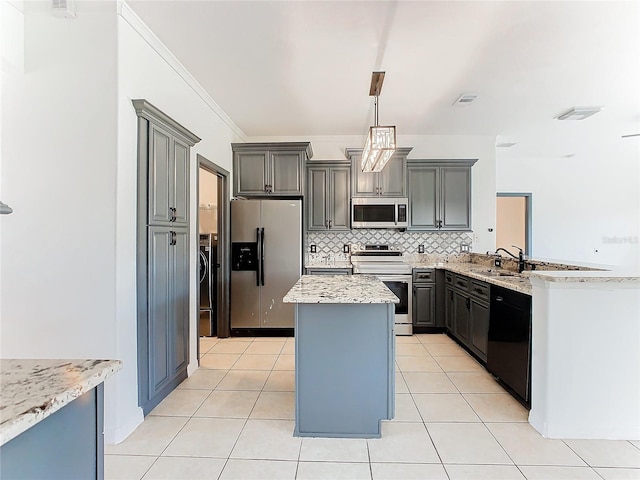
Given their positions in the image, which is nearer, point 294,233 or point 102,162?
point 102,162

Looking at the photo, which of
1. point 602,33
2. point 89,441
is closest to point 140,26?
point 89,441

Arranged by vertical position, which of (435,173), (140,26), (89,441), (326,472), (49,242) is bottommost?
(326,472)

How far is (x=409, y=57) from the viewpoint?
2742mm

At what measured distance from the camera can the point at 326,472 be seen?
185 centimetres

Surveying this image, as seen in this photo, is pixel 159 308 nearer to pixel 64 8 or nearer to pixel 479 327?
pixel 64 8

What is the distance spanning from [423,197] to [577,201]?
4.07 m

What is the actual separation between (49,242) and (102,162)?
23.9 inches

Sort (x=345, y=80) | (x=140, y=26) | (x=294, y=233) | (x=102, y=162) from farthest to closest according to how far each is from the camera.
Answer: (x=294, y=233)
(x=345, y=80)
(x=140, y=26)
(x=102, y=162)

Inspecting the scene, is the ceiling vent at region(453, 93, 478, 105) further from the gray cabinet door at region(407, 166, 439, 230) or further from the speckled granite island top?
the speckled granite island top

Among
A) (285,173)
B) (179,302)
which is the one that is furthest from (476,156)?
(179,302)

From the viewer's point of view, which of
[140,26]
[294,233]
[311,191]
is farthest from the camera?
[311,191]

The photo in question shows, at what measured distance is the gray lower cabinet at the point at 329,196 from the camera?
15.5ft

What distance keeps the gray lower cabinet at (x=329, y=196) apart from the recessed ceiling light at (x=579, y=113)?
2.68 metres

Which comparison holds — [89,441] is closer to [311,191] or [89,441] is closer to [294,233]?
[294,233]
